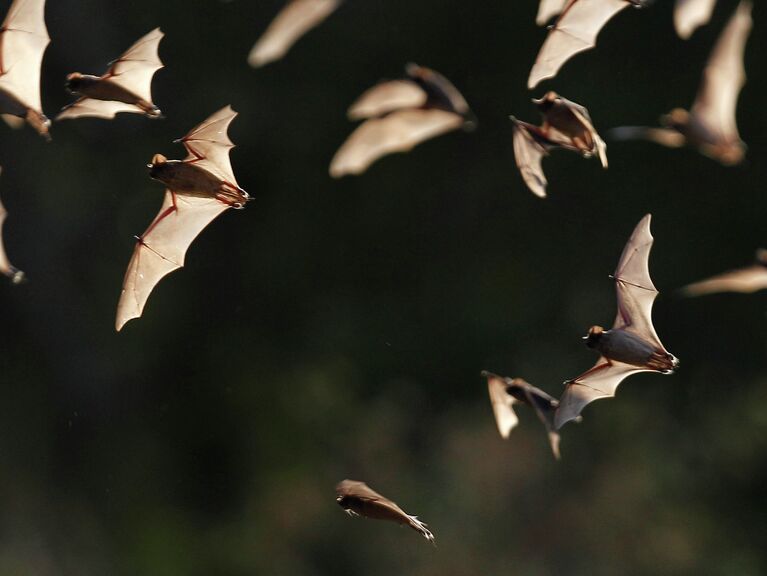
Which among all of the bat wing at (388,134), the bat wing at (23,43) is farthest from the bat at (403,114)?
the bat wing at (23,43)

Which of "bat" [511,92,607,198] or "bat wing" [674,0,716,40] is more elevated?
"bat wing" [674,0,716,40]

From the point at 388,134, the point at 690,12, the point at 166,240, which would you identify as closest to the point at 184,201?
the point at 166,240

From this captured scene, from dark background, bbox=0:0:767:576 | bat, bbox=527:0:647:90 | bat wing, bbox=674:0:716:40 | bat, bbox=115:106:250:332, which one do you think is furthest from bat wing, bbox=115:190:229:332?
dark background, bbox=0:0:767:576

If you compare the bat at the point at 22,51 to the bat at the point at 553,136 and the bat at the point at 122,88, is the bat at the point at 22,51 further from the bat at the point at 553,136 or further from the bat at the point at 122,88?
the bat at the point at 553,136

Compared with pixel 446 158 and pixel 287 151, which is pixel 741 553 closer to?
pixel 446 158

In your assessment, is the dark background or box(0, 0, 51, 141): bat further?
the dark background

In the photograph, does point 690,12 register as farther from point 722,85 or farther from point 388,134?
point 388,134

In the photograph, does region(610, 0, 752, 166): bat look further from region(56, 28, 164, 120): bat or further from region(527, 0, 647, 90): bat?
region(56, 28, 164, 120): bat
